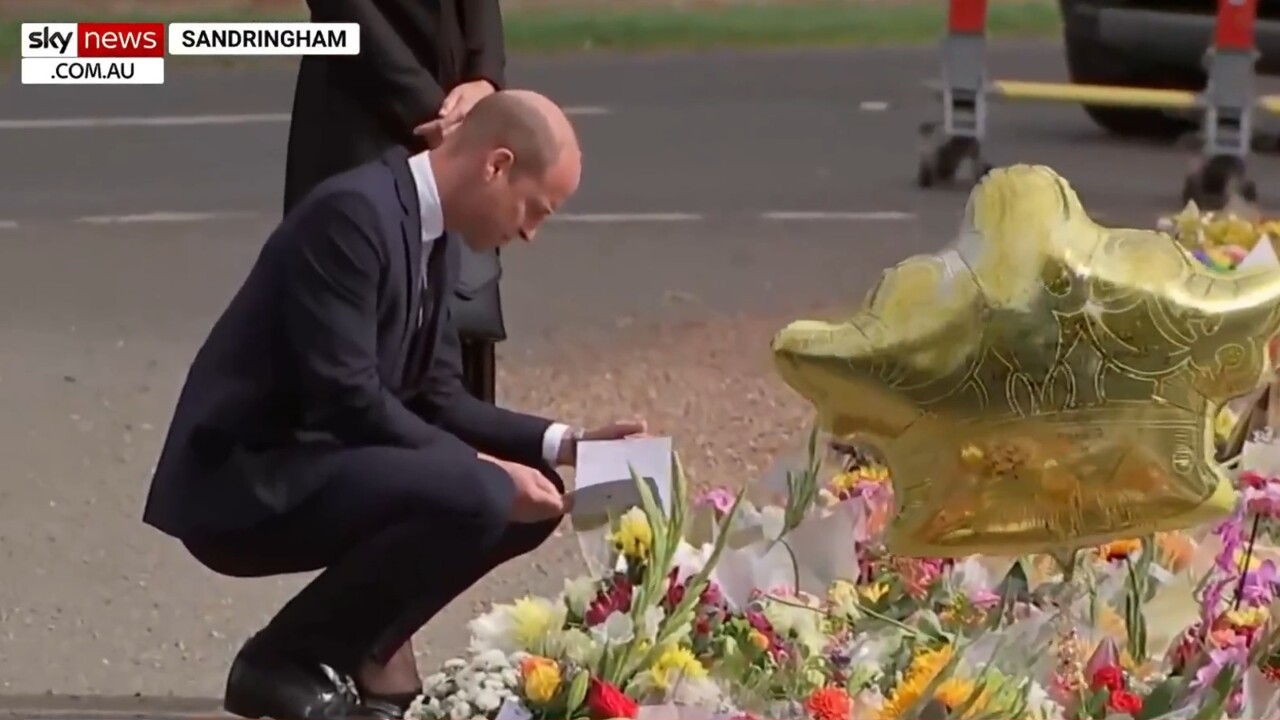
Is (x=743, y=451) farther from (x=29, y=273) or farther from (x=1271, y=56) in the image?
(x=1271, y=56)

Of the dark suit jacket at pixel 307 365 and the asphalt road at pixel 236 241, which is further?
the asphalt road at pixel 236 241

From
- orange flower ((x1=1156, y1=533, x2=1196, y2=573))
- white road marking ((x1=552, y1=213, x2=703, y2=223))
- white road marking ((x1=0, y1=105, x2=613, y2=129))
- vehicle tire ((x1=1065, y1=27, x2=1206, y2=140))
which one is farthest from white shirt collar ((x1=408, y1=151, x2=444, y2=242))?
white road marking ((x1=0, y1=105, x2=613, y2=129))

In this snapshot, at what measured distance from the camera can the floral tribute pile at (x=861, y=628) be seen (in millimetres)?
2086

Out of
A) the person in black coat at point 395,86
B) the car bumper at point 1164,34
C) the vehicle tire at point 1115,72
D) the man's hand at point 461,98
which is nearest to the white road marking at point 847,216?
the car bumper at point 1164,34

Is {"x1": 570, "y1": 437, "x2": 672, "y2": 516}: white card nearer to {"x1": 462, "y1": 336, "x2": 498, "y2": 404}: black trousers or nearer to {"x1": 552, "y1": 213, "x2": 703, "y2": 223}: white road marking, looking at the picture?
{"x1": 462, "y1": 336, "x2": 498, "y2": 404}: black trousers

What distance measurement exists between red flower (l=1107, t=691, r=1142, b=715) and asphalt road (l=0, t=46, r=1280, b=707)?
1.36 metres

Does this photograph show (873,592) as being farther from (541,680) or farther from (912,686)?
(541,680)

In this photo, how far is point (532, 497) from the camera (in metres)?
2.31

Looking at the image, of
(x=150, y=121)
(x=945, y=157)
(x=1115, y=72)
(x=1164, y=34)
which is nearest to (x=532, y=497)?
(x=945, y=157)

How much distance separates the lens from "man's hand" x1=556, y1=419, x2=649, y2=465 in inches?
95.0

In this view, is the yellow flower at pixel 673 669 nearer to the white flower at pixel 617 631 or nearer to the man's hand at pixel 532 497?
the white flower at pixel 617 631

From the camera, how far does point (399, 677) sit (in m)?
2.64

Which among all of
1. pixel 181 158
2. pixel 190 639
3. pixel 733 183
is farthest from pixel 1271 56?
pixel 190 639

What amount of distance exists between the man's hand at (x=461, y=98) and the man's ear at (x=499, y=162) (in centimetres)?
34
